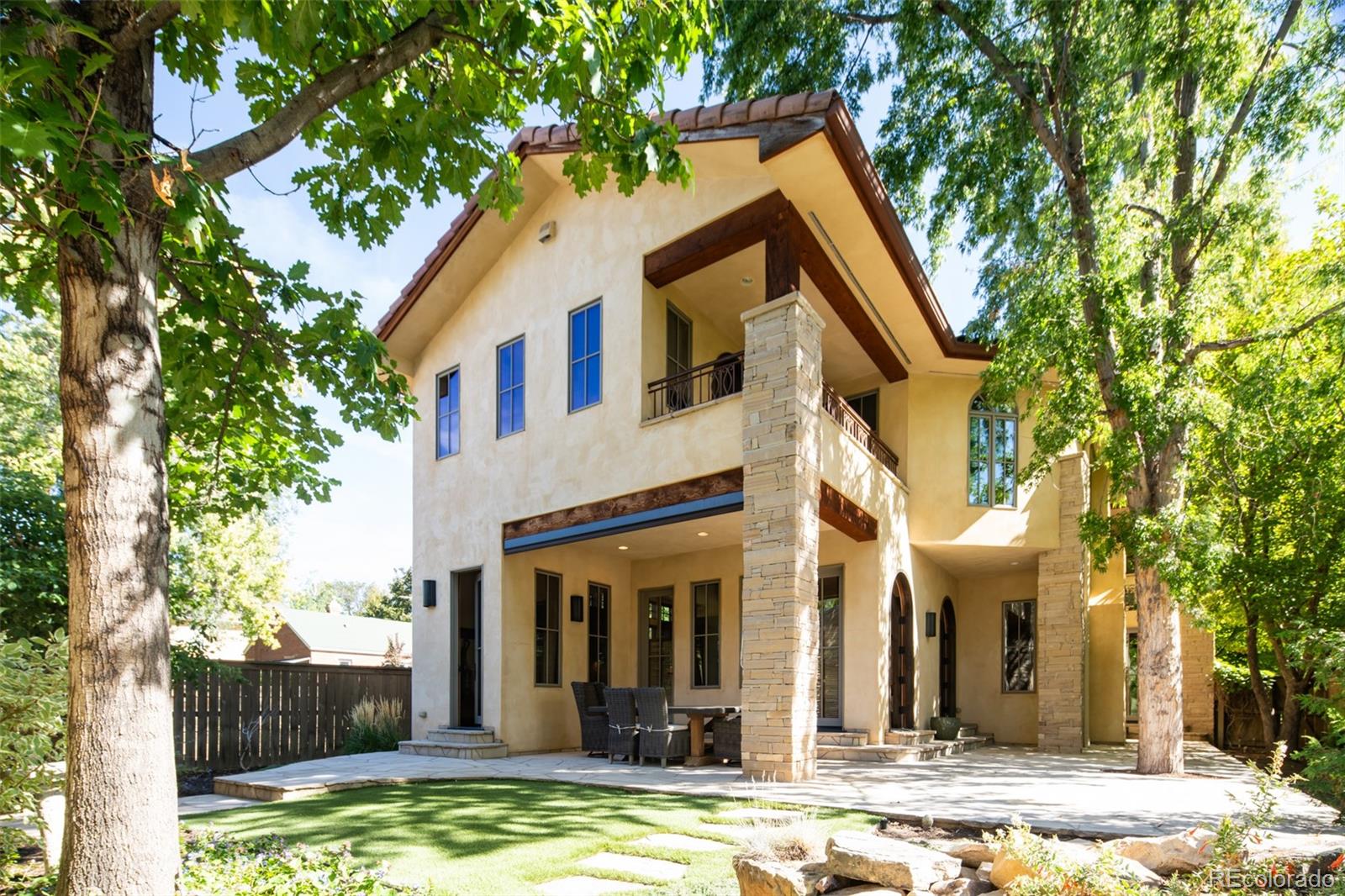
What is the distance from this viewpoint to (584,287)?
37.2 ft

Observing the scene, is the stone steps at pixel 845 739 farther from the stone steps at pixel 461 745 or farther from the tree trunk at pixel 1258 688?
the tree trunk at pixel 1258 688

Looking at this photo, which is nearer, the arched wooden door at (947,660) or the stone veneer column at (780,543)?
the stone veneer column at (780,543)

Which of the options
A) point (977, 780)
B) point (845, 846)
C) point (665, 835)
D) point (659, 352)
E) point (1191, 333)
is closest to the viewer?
point (845, 846)

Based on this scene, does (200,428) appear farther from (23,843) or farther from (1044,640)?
(1044,640)

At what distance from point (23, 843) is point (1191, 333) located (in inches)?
454

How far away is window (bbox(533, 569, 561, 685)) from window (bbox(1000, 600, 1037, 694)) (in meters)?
8.04

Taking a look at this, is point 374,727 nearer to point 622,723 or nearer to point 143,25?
point 622,723

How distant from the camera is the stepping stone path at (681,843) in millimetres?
5332

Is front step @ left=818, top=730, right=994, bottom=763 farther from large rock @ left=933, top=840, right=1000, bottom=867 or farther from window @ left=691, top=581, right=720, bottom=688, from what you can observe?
large rock @ left=933, top=840, right=1000, bottom=867

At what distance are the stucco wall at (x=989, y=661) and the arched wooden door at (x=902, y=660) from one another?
3.07m

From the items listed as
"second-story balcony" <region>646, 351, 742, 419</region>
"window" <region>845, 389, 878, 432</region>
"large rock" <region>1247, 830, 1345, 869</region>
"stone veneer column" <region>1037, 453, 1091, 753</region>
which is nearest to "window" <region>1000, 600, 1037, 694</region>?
"stone veneer column" <region>1037, 453, 1091, 753</region>

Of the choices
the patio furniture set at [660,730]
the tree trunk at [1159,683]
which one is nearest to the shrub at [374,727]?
the patio furniture set at [660,730]

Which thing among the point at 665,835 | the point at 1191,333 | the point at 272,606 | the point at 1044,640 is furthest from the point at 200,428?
the point at 272,606

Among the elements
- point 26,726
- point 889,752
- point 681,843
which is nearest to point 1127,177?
point 889,752
